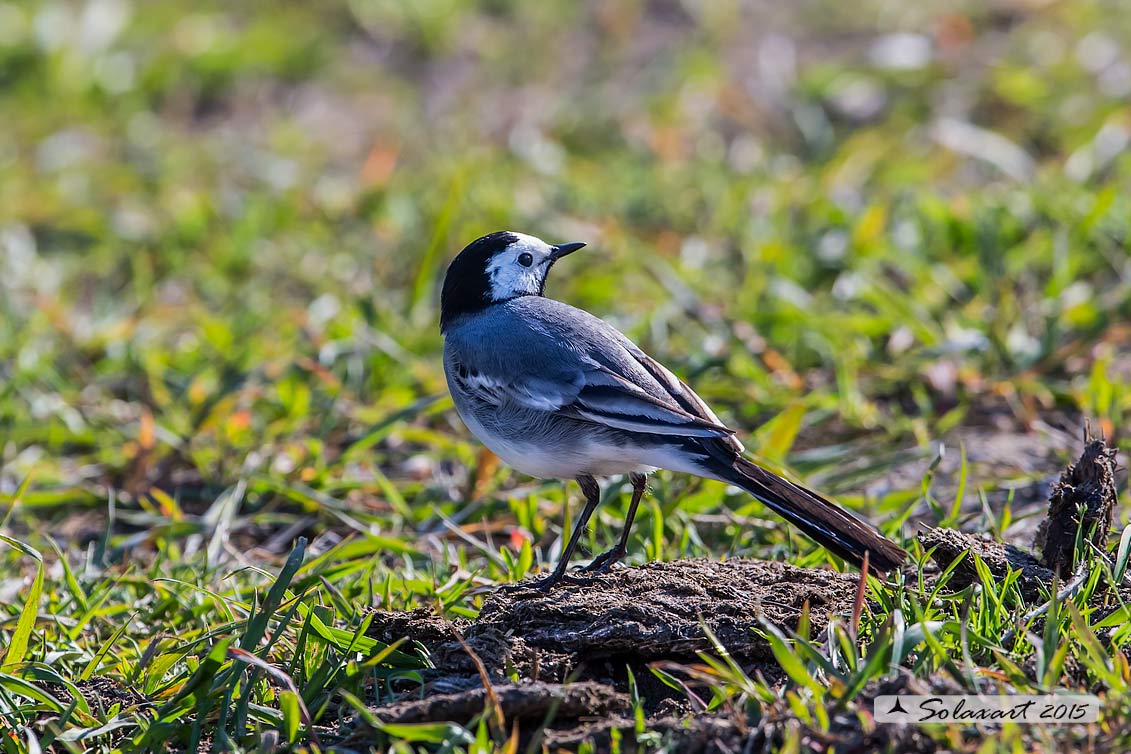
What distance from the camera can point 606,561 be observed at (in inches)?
176

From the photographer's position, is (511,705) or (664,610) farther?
(664,610)

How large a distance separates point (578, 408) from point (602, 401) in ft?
0.26

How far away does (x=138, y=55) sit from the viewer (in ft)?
33.9

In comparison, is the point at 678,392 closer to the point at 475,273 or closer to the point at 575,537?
the point at 575,537

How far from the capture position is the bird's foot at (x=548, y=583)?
13.2 feet

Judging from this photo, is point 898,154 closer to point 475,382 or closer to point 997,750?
point 475,382

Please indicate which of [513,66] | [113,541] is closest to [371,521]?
[113,541]

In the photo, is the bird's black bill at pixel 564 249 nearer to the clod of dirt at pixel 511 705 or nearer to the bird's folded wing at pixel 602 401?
the bird's folded wing at pixel 602 401

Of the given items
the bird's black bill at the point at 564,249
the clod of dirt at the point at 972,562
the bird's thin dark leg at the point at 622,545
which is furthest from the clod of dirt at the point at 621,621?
the bird's black bill at the point at 564,249

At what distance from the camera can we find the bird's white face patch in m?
4.91

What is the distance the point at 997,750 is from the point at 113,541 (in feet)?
11.6

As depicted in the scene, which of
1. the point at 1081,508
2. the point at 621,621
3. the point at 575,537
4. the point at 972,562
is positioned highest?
the point at 1081,508

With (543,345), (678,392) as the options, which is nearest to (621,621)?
(678,392)

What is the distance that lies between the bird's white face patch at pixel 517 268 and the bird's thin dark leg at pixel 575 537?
82cm
